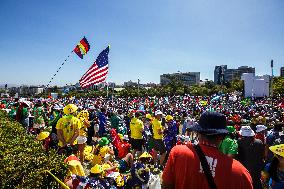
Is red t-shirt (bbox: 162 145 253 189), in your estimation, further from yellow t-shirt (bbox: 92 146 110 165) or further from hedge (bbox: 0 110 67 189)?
yellow t-shirt (bbox: 92 146 110 165)

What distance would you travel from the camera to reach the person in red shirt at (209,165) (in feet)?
7.41

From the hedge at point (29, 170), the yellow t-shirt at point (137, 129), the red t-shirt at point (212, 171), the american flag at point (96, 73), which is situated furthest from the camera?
the american flag at point (96, 73)

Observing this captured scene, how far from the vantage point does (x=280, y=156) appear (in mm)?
3398

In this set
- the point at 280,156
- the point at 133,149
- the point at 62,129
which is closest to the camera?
the point at 280,156

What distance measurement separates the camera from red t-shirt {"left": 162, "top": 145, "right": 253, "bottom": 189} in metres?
2.25

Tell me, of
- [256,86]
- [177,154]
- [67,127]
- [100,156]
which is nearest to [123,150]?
[100,156]

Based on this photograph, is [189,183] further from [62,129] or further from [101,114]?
[101,114]

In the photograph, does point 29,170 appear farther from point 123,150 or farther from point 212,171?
point 123,150

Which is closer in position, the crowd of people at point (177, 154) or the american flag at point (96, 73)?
the crowd of people at point (177, 154)

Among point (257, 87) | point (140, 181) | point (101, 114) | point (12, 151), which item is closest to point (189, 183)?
point (12, 151)

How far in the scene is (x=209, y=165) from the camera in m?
2.28

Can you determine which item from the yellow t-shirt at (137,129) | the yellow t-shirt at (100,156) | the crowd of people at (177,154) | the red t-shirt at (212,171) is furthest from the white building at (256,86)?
the red t-shirt at (212,171)

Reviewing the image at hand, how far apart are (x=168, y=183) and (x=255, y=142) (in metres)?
3.46

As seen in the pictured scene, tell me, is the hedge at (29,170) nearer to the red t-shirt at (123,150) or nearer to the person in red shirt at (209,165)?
the person in red shirt at (209,165)
